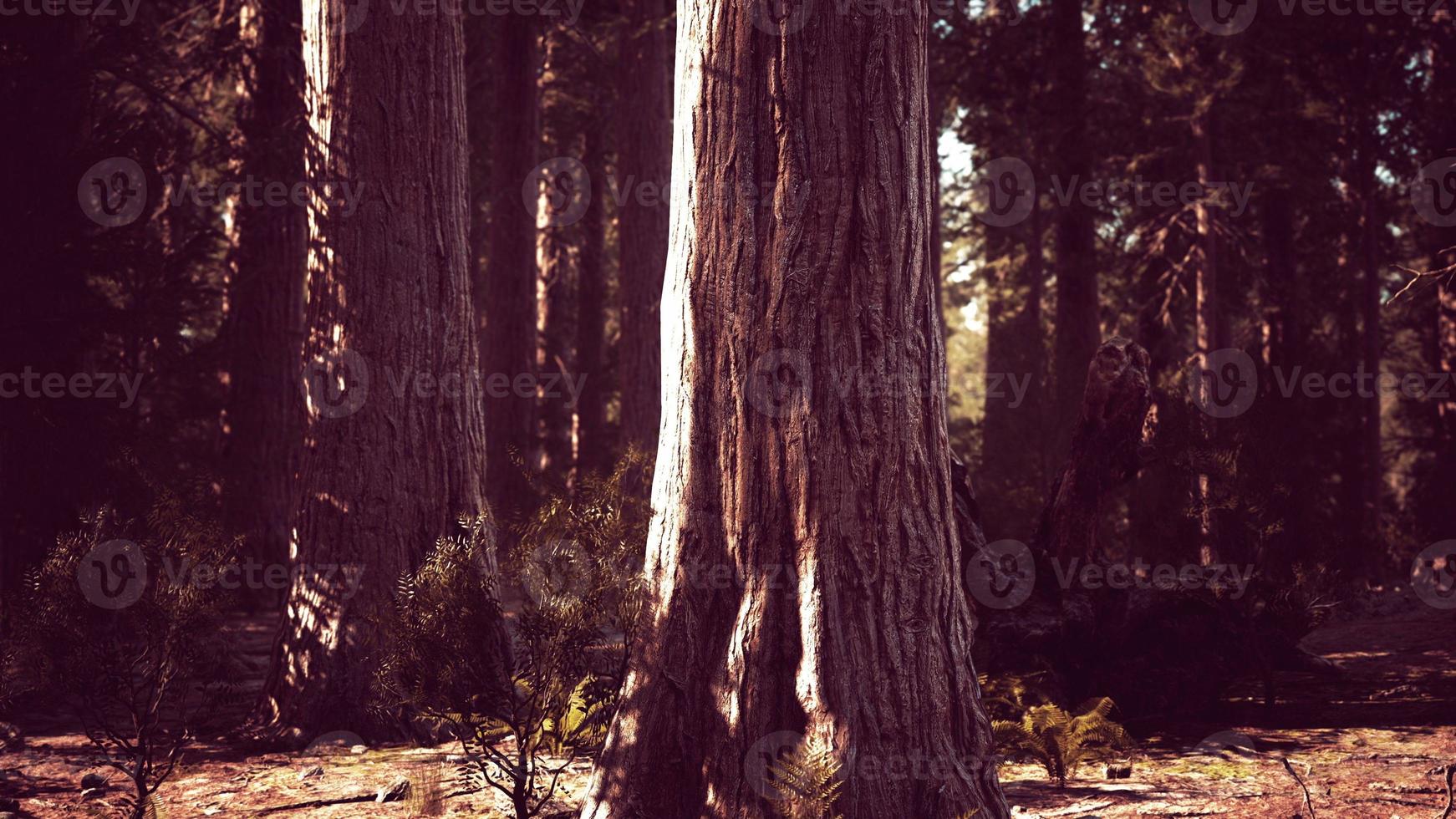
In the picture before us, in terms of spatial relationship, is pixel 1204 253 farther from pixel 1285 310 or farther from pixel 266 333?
pixel 266 333

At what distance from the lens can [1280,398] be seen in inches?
526

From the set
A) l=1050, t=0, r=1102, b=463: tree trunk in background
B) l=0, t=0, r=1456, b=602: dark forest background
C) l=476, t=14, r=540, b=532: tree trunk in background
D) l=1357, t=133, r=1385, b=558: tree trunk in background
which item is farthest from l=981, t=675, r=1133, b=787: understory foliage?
l=1357, t=133, r=1385, b=558: tree trunk in background

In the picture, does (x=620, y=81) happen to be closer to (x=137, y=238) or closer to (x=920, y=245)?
(x=137, y=238)

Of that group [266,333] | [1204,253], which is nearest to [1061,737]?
[266,333]

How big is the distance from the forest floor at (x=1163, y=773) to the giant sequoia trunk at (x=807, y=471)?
1.21 m

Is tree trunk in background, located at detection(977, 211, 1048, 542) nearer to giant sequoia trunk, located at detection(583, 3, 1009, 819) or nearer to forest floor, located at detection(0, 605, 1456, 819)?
forest floor, located at detection(0, 605, 1456, 819)

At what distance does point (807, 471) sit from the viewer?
421cm

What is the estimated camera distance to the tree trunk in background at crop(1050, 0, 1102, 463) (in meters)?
14.7

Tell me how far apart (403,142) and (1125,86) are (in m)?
13.2

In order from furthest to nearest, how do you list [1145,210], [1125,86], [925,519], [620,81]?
[1145,210], [1125,86], [620,81], [925,519]

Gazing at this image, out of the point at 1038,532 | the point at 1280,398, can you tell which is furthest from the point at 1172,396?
the point at 1280,398

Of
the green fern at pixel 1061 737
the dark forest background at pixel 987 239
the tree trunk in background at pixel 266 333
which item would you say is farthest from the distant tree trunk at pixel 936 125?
the green fern at pixel 1061 737

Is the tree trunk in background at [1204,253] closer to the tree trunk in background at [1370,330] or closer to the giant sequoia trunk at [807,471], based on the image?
the tree trunk in background at [1370,330]

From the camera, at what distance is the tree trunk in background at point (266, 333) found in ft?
38.1
